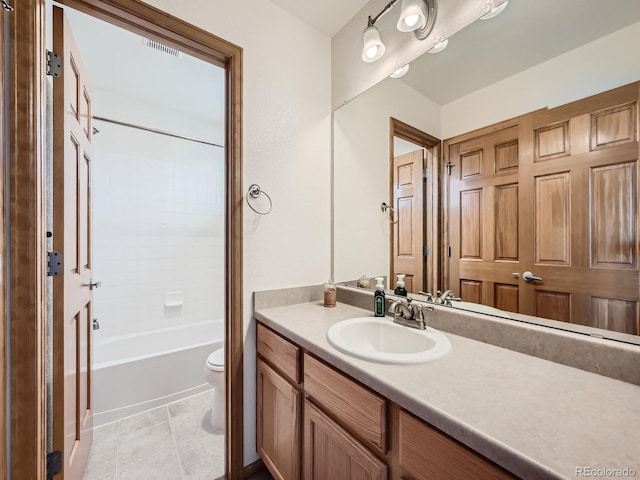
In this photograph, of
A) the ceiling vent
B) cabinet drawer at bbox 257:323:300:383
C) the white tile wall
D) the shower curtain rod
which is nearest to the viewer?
cabinet drawer at bbox 257:323:300:383

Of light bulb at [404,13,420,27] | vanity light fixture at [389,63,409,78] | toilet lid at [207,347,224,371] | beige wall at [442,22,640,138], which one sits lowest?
toilet lid at [207,347,224,371]

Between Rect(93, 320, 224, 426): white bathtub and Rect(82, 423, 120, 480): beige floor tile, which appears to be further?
Rect(93, 320, 224, 426): white bathtub

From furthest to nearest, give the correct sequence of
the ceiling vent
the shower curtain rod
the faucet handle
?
the shower curtain rod → the ceiling vent → the faucet handle

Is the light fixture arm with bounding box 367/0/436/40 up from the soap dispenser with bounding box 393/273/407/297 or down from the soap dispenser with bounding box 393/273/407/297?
up

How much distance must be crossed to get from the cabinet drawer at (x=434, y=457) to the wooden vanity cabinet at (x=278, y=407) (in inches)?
20.1

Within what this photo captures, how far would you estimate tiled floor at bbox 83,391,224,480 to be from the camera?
4.57ft

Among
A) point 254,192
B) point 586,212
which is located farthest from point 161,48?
point 586,212

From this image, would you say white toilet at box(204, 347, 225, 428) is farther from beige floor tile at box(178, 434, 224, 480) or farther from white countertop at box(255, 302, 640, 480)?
white countertop at box(255, 302, 640, 480)

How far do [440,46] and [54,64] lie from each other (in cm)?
157

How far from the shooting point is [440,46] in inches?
46.7

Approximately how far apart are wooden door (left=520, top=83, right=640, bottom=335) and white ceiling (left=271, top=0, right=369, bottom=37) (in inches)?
46.3

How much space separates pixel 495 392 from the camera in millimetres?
644

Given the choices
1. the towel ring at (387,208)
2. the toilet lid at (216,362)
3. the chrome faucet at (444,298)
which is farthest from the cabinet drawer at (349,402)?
the toilet lid at (216,362)

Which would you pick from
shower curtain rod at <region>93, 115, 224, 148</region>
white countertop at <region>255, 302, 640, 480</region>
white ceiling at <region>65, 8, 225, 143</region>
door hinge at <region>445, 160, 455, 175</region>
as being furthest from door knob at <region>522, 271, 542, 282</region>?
shower curtain rod at <region>93, 115, 224, 148</region>
